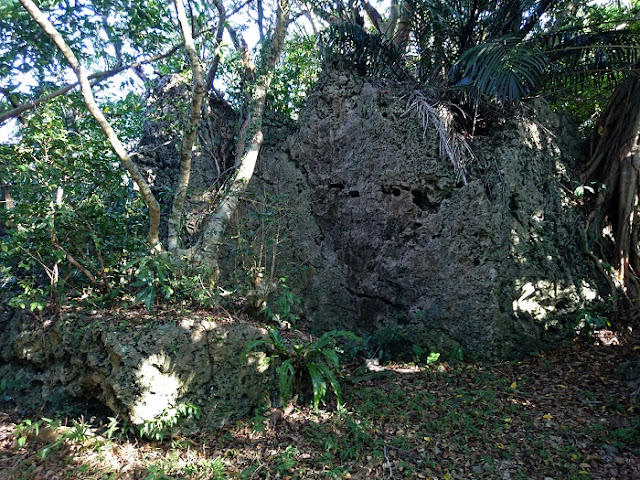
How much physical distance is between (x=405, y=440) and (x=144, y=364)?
2.33 metres

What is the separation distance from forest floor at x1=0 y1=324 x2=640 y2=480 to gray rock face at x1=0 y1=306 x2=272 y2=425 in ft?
0.86

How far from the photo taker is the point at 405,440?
3820 millimetres

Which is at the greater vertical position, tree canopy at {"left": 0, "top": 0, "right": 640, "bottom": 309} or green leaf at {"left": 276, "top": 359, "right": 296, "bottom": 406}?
tree canopy at {"left": 0, "top": 0, "right": 640, "bottom": 309}

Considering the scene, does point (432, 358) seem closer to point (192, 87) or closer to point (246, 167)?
point (246, 167)

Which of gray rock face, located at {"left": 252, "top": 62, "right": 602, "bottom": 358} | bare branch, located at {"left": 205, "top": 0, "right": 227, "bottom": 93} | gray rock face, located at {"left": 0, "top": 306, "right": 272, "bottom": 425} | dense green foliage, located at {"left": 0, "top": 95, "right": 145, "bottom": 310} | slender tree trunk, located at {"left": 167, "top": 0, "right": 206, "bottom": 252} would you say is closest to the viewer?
gray rock face, located at {"left": 0, "top": 306, "right": 272, "bottom": 425}

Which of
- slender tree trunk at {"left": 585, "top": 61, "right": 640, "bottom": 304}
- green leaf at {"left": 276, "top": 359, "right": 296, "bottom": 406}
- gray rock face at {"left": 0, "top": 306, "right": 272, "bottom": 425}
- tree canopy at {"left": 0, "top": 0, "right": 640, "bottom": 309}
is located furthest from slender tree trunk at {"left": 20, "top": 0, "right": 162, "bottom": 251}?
slender tree trunk at {"left": 585, "top": 61, "right": 640, "bottom": 304}

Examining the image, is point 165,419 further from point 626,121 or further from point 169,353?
point 626,121

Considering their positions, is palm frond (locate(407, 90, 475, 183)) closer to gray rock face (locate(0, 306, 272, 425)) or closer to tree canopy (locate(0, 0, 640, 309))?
tree canopy (locate(0, 0, 640, 309))

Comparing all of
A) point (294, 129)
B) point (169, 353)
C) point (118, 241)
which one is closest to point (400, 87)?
point (294, 129)

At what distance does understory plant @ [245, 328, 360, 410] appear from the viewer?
4.22m

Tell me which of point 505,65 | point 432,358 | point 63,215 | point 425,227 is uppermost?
point 505,65

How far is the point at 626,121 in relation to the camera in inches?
221

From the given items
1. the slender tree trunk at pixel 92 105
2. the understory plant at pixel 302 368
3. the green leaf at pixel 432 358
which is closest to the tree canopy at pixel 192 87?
the slender tree trunk at pixel 92 105

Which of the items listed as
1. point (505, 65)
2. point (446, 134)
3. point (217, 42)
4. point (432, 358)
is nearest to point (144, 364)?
point (432, 358)
